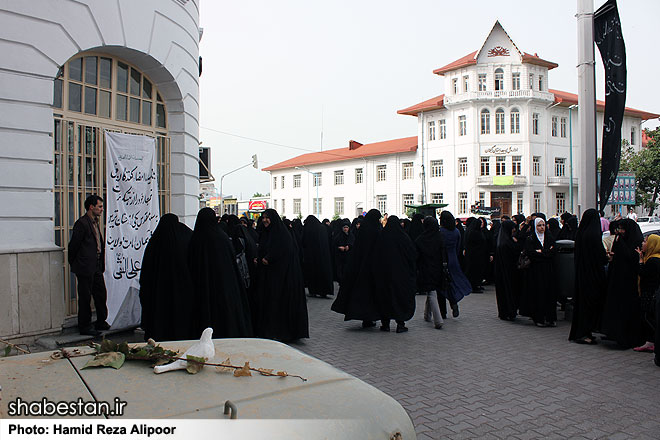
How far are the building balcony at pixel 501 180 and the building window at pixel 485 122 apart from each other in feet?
13.0

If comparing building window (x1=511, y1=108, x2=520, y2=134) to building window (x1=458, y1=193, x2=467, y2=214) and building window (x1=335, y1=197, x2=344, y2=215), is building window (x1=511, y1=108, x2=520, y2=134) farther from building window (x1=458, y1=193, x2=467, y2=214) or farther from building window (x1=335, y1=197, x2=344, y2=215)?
building window (x1=335, y1=197, x2=344, y2=215)

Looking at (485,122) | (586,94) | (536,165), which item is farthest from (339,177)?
(586,94)

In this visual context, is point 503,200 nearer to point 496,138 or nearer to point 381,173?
point 496,138

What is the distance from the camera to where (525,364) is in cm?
589

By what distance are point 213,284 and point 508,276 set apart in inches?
198

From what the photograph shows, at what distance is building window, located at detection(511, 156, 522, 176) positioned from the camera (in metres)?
41.3

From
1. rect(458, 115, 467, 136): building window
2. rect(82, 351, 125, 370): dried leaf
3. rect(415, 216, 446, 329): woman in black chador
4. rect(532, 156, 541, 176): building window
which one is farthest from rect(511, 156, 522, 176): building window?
rect(82, 351, 125, 370): dried leaf

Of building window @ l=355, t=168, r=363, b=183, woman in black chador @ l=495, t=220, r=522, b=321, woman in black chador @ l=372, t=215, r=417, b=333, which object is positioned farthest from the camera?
building window @ l=355, t=168, r=363, b=183

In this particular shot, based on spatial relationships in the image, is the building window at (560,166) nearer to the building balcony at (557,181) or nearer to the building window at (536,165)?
the building balcony at (557,181)

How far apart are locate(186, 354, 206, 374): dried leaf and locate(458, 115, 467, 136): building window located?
139 feet

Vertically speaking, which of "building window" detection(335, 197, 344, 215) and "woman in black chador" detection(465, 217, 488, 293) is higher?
"building window" detection(335, 197, 344, 215)

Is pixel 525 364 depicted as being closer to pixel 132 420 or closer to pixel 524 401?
pixel 524 401

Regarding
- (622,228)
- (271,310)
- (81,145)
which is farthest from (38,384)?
(622,228)

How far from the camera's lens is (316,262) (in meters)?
11.6
